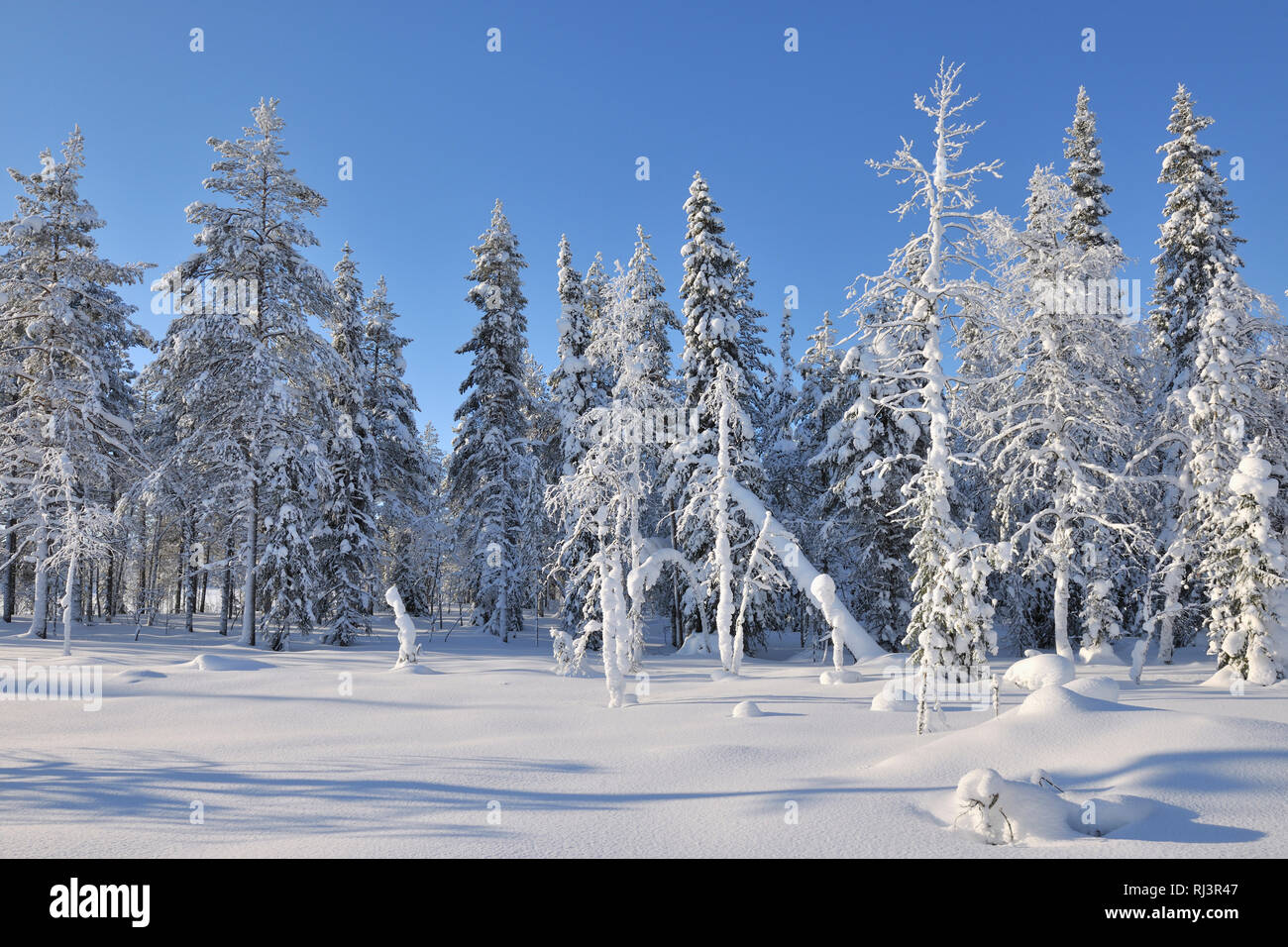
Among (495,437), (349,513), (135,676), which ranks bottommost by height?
(135,676)

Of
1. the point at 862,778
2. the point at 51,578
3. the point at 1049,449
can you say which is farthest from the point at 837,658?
the point at 51,578

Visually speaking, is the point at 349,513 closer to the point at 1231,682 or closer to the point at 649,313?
the point at 649,313

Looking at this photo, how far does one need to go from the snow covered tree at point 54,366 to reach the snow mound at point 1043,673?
958 inches

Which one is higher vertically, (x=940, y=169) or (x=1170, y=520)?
(x=940, y=169)

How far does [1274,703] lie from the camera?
1309 cm

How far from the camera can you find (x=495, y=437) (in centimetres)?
2772

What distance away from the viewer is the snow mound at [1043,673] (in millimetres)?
14773

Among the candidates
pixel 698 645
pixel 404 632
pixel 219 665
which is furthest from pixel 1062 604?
pixel 219 665

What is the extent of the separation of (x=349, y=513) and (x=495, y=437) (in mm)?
6157

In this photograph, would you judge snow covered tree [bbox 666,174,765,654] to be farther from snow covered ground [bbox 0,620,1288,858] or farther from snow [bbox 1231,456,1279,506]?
snow [bbox 1231,456,1279,506]

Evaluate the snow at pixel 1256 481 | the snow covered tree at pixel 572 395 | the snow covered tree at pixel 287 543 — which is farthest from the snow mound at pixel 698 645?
the snow at pixel 1256 481
